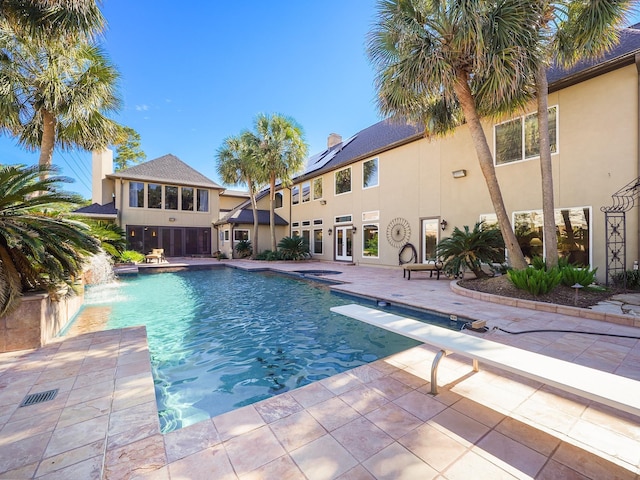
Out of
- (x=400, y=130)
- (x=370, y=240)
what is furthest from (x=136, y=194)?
(x=400, y=130)

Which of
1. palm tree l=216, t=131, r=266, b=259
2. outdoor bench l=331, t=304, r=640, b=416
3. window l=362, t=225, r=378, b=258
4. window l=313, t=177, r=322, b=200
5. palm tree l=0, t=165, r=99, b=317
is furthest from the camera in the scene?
palm tree l=216, t=131, r=266, b=259

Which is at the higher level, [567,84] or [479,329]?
[567,84]

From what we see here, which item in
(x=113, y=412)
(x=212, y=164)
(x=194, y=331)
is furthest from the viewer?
(x=212, y=164)

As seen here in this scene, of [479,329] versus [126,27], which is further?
[126,27]

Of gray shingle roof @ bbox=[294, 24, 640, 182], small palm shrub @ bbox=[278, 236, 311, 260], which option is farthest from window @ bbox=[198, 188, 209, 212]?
small palm shrub @ bbox=[278, 236, 311, 260]

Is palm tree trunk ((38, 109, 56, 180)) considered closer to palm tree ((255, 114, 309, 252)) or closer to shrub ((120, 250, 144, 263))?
shrub ((120, 250, 144, 263))

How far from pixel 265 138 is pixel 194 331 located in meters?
13.7

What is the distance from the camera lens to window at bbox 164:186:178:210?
20344 millimetres

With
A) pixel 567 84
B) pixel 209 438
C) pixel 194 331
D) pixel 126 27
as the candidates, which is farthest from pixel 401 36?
pixel 126 27

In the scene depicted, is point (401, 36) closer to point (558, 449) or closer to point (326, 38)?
point (326, 38)

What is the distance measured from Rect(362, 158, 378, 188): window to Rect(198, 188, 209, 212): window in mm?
13237

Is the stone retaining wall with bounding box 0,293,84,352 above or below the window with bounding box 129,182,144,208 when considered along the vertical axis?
below

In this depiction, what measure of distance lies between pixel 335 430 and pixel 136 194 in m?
21.9

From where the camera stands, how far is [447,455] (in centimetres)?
196
